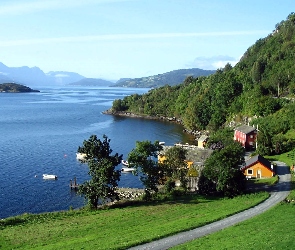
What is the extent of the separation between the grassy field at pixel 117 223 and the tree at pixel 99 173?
6.19 ft

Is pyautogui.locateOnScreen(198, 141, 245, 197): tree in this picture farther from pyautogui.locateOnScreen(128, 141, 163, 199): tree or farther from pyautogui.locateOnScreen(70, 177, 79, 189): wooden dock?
pyautogui.locateOnScreen(70, 177, 79, 189): wooden dock

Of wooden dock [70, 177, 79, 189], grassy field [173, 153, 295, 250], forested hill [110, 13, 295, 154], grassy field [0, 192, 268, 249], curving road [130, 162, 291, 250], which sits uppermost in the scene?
Answer: forested hill [110, 13, 295, 154]

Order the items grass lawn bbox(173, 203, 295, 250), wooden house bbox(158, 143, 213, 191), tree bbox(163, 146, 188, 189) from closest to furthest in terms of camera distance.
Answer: grass lawn bbox(173, 203, 295, 250) < tree bbox(163, 146, 188, 189) < wooden house bbox(158, 143, 213, 191)

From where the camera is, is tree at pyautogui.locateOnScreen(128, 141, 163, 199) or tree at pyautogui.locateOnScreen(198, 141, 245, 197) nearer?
tree at pyautogui.locateOnScreen(198, 141, 245, 197)

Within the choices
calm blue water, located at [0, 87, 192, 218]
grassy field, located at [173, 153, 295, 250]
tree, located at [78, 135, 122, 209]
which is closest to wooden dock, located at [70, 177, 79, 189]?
calm blue water, located at [0, 87, 192, 218]

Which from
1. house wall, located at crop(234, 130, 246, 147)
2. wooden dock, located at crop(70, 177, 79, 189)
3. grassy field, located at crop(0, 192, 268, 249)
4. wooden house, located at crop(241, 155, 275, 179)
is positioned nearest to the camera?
grassy field, located at crop(0, 192, 268, 249)

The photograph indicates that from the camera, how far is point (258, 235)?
25.6 metres

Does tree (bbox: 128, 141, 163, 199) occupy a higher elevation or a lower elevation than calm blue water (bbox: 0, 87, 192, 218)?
higher

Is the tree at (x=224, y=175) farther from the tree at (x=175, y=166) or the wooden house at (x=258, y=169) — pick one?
the wooden house at (x=258, y=169)

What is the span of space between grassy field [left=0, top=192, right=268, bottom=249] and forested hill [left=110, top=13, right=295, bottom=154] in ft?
107

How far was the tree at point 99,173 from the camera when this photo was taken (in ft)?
138

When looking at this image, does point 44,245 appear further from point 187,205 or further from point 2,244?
point 187,205

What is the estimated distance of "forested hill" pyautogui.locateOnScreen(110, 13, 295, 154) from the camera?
85188mm

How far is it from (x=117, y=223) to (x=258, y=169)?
25.1 metres
